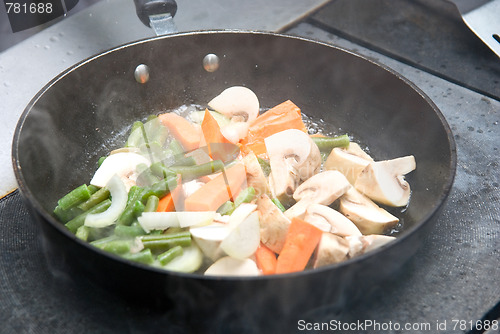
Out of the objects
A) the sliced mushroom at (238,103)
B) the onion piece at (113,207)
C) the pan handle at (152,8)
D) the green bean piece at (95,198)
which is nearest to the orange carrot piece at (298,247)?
the onion piece at (113,207)

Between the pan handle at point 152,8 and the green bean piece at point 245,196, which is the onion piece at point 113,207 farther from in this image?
the pan handle at point 152,8

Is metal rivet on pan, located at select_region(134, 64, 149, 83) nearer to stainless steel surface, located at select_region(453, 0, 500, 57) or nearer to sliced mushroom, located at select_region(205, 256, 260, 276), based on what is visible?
sliced mushroom, located at select_region(205, 256, 260, 276)

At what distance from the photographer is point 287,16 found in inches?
123

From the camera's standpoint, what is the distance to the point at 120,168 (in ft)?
6.60

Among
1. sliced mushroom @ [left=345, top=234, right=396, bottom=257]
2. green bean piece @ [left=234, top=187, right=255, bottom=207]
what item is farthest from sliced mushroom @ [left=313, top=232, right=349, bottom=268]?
green bean piece @ [left=234, top=187, right=255, bottom=207]

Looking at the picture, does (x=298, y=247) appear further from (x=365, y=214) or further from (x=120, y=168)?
(x=120, y=168)

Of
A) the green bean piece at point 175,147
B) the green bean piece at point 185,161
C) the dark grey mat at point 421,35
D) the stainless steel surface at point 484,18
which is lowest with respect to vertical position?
the dark grey mat at point 421,35

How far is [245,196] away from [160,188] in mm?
312

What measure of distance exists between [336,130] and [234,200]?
0.74m

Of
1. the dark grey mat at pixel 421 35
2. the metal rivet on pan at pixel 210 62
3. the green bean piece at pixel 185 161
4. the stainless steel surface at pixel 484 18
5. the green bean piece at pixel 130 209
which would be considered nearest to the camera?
the green bean piece at pixel 130 209

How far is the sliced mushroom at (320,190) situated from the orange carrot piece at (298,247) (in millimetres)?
211

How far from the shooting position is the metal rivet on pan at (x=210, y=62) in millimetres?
2473

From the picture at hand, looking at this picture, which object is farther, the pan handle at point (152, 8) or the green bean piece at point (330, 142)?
the pan handle at point (152, 8)

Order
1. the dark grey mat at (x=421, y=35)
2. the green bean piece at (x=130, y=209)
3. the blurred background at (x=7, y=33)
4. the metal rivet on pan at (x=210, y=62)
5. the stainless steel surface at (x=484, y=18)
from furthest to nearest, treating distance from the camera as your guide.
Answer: the blurred background at (x=7, y=33), the dark grey mat at (x=421, y=35), the stainless steel surface at (x=484, y=18), the metal rivet on pan at (x=210, y=62), the green bean piece at (x=130, y=209)
